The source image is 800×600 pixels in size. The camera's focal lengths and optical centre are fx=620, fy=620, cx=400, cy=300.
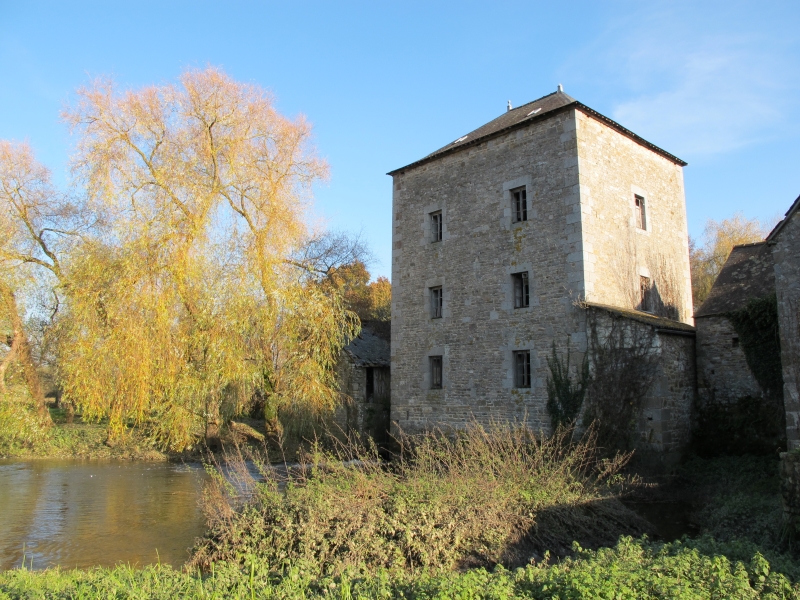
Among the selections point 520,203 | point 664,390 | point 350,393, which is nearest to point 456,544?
point 664,390

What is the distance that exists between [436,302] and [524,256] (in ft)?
10.0

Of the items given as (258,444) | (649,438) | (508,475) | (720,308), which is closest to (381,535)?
(508,475)

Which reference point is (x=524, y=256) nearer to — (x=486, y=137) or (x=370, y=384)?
(x=486, y=137)

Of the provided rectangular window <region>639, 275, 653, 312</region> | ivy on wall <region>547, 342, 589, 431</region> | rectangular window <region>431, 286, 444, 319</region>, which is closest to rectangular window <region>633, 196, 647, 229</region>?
rectangular window <region>639, 275, 653, 312</region>

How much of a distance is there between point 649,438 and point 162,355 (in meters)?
10.9

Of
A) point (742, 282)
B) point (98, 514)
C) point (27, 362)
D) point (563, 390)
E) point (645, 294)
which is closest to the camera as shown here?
point (98, 514)

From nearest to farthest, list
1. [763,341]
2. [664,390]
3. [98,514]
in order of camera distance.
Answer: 1. [98,514]
2. [763,341]
3. [664,390]

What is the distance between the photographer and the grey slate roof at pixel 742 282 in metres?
A: 13.4

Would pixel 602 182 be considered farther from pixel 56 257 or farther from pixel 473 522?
pixel 56 257

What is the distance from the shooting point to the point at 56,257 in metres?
17.8

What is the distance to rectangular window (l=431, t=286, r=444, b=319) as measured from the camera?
1681 cm

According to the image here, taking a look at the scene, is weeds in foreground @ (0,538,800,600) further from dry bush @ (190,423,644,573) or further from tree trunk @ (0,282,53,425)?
tree trunk @ (0,282,53,425)

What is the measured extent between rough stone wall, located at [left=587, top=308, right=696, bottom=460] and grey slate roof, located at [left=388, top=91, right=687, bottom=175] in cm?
484

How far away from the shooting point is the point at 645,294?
15.6 metres
